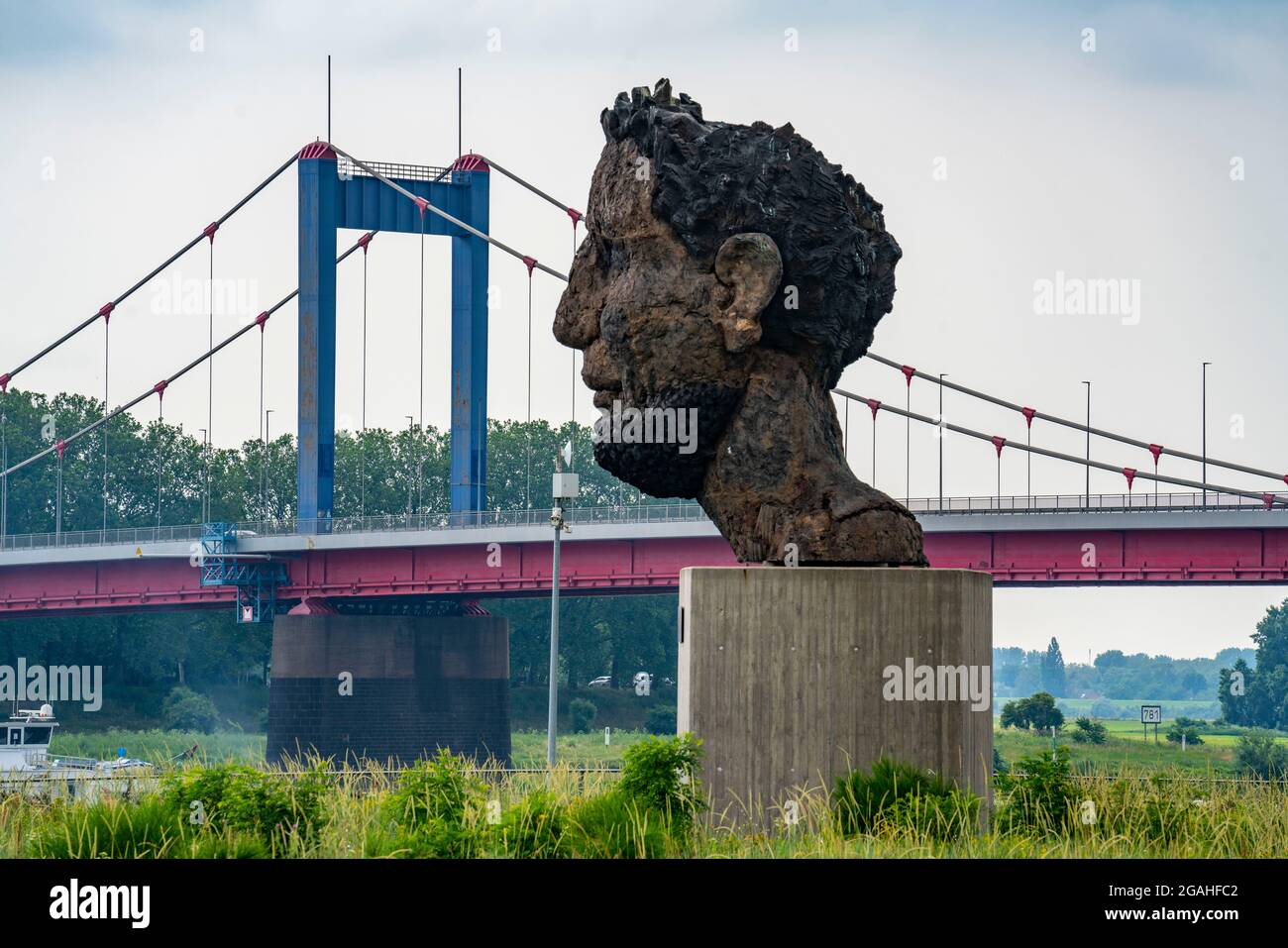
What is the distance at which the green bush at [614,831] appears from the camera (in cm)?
1411

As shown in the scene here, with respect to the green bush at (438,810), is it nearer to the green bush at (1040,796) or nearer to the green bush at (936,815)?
the green bush at (936,815)

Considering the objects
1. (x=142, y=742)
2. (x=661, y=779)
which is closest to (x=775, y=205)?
(x=661, y=779)

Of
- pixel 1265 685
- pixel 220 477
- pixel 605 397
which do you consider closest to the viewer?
pixel 605 397

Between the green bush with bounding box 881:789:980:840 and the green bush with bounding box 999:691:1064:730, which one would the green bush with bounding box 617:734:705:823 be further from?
the green bush with bounding box 999:691:1064:730

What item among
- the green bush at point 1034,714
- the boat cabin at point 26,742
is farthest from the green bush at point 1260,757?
the boat cabin at point 26,742

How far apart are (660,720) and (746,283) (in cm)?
5806

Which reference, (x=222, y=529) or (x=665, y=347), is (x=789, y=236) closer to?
(x=665, y=347)

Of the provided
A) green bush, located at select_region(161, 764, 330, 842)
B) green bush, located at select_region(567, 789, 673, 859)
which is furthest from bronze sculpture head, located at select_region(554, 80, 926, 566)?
green bush, located at select_region(161, 764, 330, 842)

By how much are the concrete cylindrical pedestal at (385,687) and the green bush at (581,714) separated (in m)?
16.0

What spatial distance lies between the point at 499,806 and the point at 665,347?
4395 millimetres

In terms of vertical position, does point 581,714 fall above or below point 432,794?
below

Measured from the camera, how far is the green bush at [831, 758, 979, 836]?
49.8 ft

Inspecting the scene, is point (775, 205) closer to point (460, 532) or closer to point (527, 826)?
point (527, 826)

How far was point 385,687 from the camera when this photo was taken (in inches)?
2226
